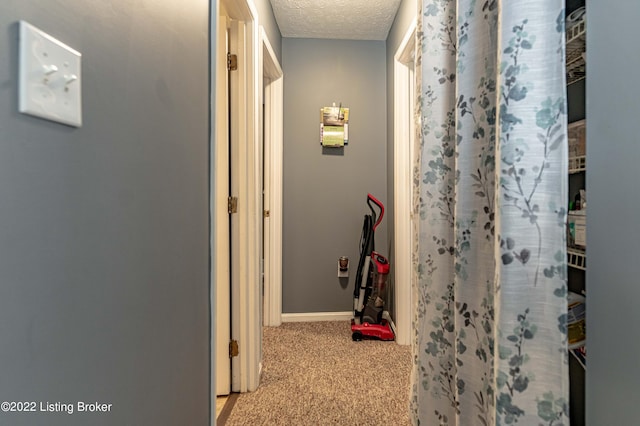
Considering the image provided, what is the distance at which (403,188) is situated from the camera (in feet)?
8.15

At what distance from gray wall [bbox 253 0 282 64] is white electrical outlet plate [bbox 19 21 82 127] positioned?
1.69 metres

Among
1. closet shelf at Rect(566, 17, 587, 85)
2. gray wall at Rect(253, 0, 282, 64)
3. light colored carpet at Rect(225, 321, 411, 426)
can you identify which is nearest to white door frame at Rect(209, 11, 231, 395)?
light colored carpet at Rect(225, 321, 411, 426)

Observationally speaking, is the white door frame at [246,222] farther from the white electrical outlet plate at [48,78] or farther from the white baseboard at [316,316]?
the white electrical outlet plate at [48,78]

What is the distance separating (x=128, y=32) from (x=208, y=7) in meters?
0.57

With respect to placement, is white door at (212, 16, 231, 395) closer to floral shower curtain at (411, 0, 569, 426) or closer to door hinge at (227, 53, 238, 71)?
door hinge at (227, 53, 238, 71)

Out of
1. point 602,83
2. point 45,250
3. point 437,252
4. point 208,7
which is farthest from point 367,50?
point 45,250

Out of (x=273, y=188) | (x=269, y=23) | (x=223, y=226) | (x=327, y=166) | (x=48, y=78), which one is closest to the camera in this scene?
(x=48, y=78)

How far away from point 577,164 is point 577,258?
25 cm

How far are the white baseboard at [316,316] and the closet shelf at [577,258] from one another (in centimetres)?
232

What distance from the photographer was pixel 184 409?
1019 mm

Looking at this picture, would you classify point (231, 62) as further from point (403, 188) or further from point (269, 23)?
point (403, 188)

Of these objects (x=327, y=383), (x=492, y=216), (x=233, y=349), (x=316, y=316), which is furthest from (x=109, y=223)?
(x=316, y=316)

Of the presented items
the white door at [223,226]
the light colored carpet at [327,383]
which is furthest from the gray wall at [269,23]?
the light colored carpet at [327,383]

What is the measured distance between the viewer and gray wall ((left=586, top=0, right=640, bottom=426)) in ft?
1.95
